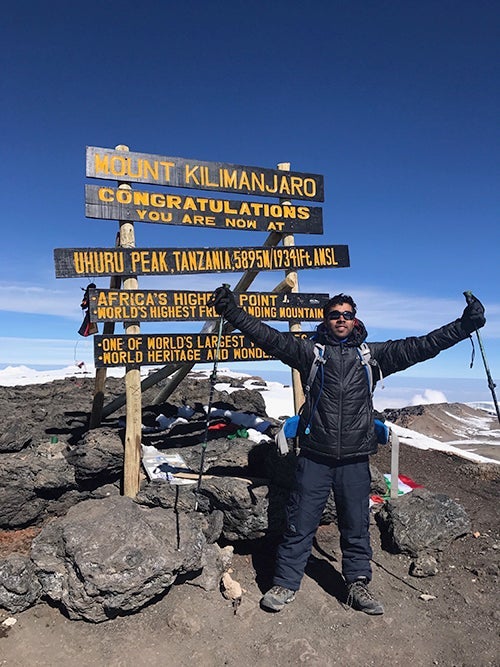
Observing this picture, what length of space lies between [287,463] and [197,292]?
2928 mm

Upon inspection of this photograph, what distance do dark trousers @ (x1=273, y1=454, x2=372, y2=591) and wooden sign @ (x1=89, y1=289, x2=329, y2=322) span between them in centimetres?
290

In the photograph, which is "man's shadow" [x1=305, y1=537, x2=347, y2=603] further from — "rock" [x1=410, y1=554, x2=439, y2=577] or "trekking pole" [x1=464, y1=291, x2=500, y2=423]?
"trekking pole" [x1=464, y1=291, x2=500, y2=423]

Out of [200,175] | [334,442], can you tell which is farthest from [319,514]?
[200,175]

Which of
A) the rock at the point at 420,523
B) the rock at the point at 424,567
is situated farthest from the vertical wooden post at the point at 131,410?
the rock at the point at 424,567

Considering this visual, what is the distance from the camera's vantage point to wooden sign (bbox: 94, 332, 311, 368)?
6930 mm

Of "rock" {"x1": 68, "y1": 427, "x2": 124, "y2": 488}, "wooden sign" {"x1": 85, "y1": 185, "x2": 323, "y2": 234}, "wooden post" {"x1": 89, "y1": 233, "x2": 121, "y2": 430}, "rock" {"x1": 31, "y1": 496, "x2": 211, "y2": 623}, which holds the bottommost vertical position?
"rock" {"x1": 31, "y1": 496, "x2": 211, "y2": 623}

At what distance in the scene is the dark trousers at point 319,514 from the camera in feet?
17.5

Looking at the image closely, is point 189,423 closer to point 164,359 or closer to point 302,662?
point 164,359

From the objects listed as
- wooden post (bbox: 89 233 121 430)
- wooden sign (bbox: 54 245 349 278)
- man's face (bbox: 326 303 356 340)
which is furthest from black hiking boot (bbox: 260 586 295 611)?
wooden sign (bbox: 54 245 349 278)

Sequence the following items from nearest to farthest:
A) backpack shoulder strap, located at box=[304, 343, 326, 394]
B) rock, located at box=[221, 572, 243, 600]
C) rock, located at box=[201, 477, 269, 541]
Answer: rock, located at box=[221, 572, 243, 600], backpack shoulder strap, located at box=[304, 343, 326, 394], rock, located at box=[201, 477, 269, 541]

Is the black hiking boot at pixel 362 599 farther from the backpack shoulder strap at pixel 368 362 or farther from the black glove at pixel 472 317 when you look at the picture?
the black glove at pixel 472 317

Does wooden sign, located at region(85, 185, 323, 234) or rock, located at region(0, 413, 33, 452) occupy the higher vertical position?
wooden sign, located at region(85, 185, 323, 234)

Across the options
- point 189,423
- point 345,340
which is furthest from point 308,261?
point 189,423

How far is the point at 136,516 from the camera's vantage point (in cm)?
558
